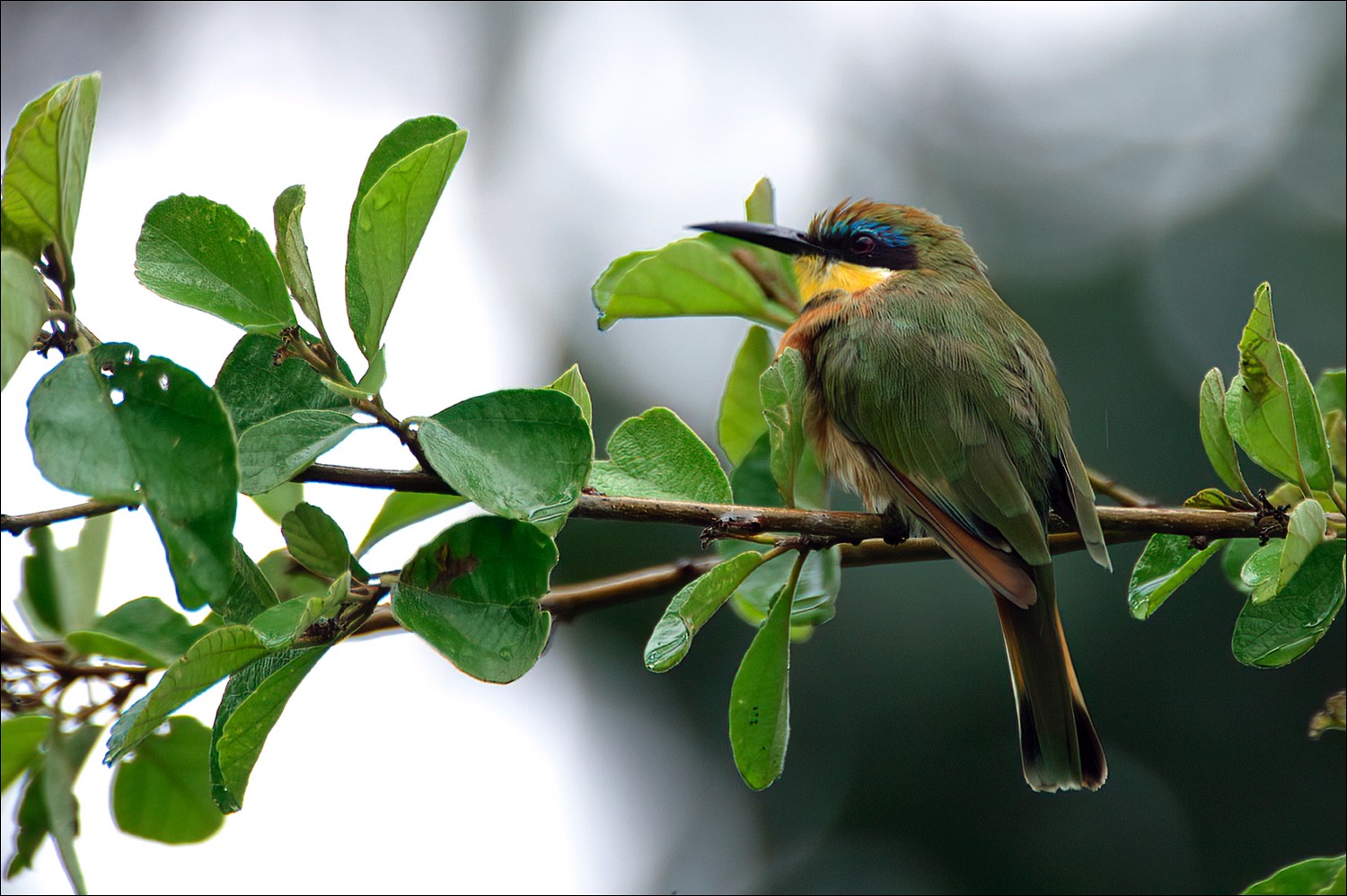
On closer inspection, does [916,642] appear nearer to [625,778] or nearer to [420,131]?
[625,778]

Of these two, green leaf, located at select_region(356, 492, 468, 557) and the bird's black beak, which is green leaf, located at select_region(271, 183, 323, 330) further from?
the bird's black beak

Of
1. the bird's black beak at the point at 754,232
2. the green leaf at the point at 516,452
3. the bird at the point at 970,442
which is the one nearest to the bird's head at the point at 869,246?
the bird at the point at 970,442

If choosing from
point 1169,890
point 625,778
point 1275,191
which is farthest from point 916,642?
point 1275,191

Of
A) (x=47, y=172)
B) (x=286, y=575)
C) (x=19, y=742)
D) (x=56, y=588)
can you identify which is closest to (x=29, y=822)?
(x=19, y=742)

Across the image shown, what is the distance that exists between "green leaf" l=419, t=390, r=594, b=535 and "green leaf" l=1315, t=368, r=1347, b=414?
1.42m

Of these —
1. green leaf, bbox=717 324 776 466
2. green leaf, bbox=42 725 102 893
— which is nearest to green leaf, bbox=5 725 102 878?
green leaf, bbox=42 725 102 893

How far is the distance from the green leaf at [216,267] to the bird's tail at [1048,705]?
1.49 metres

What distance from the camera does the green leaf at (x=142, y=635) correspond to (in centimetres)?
158

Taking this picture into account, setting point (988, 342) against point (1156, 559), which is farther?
point (988, 342)

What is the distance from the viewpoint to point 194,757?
1771 millimetres

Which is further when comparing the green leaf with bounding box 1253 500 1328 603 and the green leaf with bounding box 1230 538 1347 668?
the green leaf with bounding box 1230 538 1347 668

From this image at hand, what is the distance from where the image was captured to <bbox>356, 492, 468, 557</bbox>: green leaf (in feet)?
5.29

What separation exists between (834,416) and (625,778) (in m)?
5.84

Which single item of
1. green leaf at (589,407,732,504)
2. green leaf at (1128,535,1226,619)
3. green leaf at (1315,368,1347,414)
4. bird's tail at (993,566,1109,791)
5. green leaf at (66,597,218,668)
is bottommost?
bird's tail at (993,566,1109,791)
